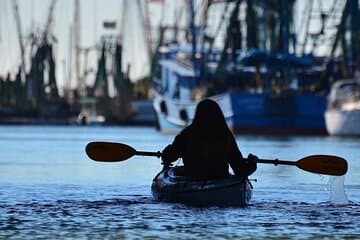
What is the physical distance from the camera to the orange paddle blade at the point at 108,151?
87.9ft

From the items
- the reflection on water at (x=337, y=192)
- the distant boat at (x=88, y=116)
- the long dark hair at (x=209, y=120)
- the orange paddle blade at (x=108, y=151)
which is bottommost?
the distant boat at (x=88, y=116)

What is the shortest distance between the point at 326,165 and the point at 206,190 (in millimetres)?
2926

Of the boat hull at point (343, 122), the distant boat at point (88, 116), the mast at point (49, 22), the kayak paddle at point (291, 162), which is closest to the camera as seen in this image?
the kayak paddle at point (291, 162)

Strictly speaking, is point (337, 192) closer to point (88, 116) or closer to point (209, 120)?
point (209, 120)

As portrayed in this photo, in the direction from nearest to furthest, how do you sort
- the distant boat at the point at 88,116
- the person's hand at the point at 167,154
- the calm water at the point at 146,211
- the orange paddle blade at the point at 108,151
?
the calm water at the point at 146,211
the person's hand at the point at 167,154
the orange paddle blade at the point at 108,151
the distant boat at the point at 88,116

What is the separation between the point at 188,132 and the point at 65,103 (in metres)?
153

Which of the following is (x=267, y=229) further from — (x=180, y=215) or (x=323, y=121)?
Answer: (x=323, y=121)

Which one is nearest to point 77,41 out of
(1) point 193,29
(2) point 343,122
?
(1) point 193,29

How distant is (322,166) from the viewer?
2620cm

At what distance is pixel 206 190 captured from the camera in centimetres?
2431

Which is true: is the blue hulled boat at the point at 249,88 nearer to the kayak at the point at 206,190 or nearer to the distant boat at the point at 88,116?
the distant boat at the point at 88,116

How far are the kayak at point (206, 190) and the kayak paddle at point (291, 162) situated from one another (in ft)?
2.22

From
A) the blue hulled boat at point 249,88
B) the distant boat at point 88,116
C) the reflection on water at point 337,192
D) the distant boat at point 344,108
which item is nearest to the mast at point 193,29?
the blue hulled boat at point 249,88

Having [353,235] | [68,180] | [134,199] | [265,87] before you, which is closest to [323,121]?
[265,87]
